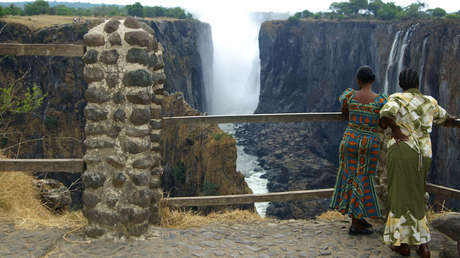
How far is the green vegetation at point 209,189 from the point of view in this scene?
31.6 meters

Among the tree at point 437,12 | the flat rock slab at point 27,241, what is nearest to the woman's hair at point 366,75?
the flat rock slab at point 27,241

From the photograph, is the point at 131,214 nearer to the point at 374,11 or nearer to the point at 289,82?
the point at 289,82

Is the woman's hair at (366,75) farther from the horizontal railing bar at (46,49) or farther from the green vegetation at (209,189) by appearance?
the green vegetation at (209,189)

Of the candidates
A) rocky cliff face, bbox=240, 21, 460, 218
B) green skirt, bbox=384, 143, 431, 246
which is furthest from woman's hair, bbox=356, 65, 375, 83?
rocky cliff face, bbox=240, 21, 460, 218

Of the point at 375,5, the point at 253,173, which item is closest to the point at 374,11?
the point at 375,5

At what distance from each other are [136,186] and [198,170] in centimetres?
3031

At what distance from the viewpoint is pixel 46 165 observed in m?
4.35

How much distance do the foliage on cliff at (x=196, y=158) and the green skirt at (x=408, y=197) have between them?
28210 mm

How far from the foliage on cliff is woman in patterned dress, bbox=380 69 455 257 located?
28195mm

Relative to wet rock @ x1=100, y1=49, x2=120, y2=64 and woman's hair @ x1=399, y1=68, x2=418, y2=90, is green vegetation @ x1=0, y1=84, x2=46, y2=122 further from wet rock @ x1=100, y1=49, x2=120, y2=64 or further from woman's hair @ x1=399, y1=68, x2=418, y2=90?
woman's hair @ x1=399, y1=68, x2=418, y2=90

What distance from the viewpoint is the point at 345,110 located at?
4.52 metres

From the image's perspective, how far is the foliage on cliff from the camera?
107 feet

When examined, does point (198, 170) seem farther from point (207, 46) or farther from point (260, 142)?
point (207, 46)

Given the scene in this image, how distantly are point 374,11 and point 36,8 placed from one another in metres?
51.8
